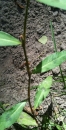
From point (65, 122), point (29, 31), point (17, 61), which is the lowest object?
point (65, 122)

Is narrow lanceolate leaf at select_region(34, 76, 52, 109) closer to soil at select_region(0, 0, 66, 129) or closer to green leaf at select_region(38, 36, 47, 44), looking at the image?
soil at select_region(0, 0, 66, 129)

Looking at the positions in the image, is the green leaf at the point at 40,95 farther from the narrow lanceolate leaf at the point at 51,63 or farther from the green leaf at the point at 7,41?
the green leaf at the point at 7,41

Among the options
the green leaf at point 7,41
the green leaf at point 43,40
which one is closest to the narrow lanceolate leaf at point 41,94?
the green leaf at point 7,41

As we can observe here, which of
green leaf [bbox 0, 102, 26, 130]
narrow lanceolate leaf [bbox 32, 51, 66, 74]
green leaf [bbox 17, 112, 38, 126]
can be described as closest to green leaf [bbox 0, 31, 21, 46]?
narrow lanceolate leaf [bbox 32, 51, 66, 74]

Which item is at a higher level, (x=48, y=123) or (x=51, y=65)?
(x=51, y=65)

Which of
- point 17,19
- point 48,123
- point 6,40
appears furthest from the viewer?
point 17,19

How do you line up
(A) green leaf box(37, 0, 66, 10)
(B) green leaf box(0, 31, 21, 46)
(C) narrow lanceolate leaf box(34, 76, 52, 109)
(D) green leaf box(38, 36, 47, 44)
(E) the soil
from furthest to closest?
(D) green leaf box(38, 36, 47, 44)
(E) the soil
(C) narrow lanceolate leaf box(34, 76, 52, 109)
(B) green leaf box(0, 31, 21, 46)
(A) green leaf box(37, 0, 66, 10)

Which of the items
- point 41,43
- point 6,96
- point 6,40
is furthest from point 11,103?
point 6,40

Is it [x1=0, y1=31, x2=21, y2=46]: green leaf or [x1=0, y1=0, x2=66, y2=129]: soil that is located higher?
[x1=0, y1=31, x2=21, y2=46]: green leaf

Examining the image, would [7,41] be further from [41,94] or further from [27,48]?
[27,48]

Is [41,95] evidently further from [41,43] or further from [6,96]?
[41,43]
